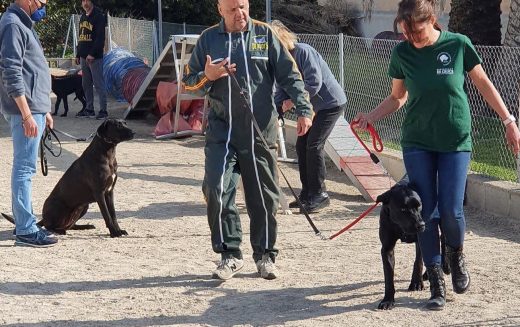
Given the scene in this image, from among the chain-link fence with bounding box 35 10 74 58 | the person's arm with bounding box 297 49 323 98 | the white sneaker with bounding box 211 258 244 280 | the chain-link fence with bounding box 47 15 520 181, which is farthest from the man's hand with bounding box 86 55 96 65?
the chain-link fence with bounding box 35 10 74 58

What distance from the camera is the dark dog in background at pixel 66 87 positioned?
16438 mm

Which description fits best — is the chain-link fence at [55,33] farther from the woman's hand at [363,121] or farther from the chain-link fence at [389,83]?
the woman's hand at [363,121]

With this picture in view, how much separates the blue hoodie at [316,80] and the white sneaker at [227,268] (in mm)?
2604

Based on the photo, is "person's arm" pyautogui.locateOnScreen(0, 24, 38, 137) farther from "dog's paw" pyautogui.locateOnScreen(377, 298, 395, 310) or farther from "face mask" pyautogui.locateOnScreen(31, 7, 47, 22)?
"dog's paw" pyautogui.locateOnScreen(377, 298, 395, 310)

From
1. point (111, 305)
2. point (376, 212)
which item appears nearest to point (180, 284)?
point (111, 305)

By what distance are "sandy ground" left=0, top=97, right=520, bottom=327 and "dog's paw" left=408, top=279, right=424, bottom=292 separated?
8 cm

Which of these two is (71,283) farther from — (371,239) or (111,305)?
(371,239)

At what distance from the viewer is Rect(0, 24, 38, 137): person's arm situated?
686cm

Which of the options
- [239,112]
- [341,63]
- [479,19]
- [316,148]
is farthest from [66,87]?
[239,112]

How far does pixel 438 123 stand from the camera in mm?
5504

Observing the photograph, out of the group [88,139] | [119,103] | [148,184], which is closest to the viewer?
[148,184]

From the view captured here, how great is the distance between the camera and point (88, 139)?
45.0 feet

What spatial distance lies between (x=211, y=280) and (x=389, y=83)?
5715 millimetres

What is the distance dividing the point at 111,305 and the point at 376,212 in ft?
12.2
